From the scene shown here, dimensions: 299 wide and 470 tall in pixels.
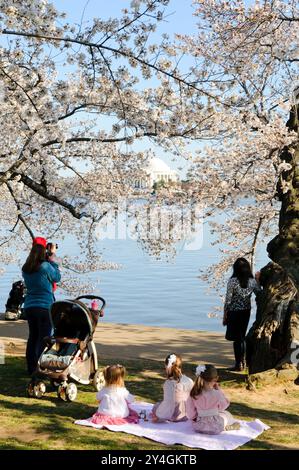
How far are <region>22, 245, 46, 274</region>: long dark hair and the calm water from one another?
13586 millimetres

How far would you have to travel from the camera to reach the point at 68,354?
8.02m

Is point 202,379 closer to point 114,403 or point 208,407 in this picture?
point 208,407

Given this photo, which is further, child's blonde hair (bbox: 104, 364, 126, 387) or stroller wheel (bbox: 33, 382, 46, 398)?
stroller wheel (bbox: 33, 382, 46, 398)

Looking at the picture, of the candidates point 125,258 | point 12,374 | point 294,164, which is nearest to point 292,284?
point 294,164

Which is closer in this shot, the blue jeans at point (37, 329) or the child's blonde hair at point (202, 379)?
the child's blonde hair at point (202, 379)

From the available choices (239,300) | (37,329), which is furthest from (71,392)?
(239,300)

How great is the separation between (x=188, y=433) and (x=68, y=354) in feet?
7.17

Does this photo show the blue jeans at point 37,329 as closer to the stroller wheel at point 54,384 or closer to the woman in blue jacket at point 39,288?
the woman in blue jacket at point 39,288

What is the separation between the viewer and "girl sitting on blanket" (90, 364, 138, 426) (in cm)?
669

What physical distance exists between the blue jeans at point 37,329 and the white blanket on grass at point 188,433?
1.90 m

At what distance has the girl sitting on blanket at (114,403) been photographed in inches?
263

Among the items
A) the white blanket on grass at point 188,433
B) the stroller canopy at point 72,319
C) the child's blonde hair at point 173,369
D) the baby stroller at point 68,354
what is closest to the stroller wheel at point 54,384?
the baby stroller at point 68,354

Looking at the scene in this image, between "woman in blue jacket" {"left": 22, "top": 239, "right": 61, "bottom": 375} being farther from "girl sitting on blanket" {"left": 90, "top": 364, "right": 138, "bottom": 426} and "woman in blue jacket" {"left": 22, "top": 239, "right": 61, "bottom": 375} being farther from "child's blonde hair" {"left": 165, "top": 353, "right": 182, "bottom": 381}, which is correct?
"child's blonde hair" {"left": 165, "top": 353, "right": 182, "bottom": 381}

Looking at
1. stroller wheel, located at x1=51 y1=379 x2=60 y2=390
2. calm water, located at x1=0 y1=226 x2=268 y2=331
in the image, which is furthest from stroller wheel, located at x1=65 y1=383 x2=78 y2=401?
calm water, located at x1=0 y1=226 x2=268 y2=331
